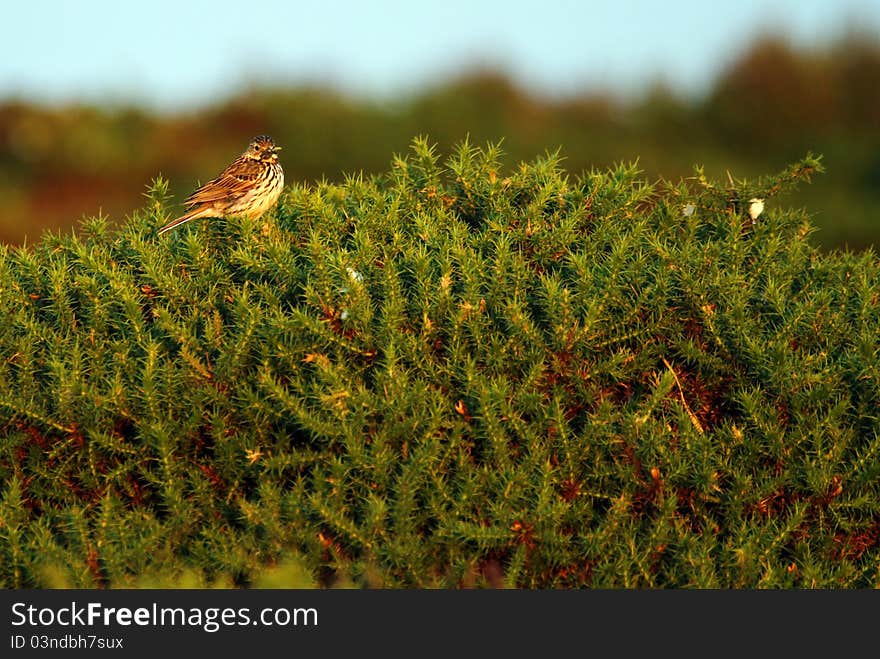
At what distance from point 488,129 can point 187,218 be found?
15295 mm

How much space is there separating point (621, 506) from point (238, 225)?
7.13ft

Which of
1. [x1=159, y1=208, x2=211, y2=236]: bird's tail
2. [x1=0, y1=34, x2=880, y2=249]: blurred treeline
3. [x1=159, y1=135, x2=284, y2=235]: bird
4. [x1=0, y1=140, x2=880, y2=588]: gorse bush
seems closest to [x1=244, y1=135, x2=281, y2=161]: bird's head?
[x1=159, y1=135, x2=284, y2=235]: bird

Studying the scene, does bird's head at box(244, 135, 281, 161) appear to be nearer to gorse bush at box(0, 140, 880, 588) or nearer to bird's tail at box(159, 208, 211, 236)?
bird's tail at box(159, 208, 211, 236)

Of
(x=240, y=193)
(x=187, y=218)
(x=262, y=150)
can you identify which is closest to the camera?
(x=187, y=218)

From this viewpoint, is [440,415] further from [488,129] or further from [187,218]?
[488,129]

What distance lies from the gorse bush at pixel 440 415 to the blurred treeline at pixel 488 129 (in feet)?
43.2

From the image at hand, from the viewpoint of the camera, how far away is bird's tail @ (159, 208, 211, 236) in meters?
5.92

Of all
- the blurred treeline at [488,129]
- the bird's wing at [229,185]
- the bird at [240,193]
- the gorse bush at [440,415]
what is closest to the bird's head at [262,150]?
the bird at [240,193]

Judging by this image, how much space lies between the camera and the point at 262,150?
7.04 m

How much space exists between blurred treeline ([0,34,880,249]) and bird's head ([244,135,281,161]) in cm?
1112

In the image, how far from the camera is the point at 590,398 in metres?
4.84

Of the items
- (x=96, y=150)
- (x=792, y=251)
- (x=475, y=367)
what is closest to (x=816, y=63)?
(x=96, y=150)

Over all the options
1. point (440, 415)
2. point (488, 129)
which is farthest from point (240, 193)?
point (488, 129)

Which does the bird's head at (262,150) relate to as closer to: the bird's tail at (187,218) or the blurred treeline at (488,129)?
the bird's tail at (187,218)
